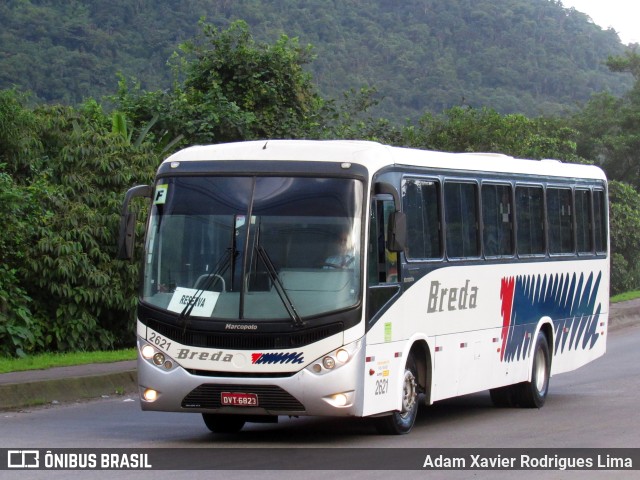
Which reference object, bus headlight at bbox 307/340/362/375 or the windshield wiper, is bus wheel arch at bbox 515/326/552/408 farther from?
the windshield wiper

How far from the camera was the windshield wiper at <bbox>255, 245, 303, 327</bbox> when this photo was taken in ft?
35.1

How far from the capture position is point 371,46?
266 feet

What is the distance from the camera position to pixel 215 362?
10828 millimetres

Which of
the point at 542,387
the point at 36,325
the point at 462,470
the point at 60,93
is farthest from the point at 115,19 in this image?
the point at 462,470

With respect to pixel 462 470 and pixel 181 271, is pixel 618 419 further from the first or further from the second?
pixel 181 271

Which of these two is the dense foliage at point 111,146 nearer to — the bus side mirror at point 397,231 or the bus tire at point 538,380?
the bus tire at point 538,380

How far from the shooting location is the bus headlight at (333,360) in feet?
35.1

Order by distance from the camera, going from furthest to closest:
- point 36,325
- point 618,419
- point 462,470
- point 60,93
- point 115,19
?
point 115,19 < point 60,93 < point 36,325 < point 618,419 < point 462,470

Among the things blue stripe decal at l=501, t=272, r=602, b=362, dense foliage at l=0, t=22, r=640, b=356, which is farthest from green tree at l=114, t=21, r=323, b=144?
blue stripe decal at l=501, t=272, r=602, b=362

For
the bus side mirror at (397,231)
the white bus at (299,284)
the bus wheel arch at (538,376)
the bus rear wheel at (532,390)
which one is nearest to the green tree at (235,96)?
the bus wheel arch at (538,376)

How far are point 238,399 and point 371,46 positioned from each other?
71.9m

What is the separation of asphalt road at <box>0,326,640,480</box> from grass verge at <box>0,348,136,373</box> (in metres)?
1.43

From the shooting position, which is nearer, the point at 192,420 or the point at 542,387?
the point at 192,420

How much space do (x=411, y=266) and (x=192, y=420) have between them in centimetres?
318
